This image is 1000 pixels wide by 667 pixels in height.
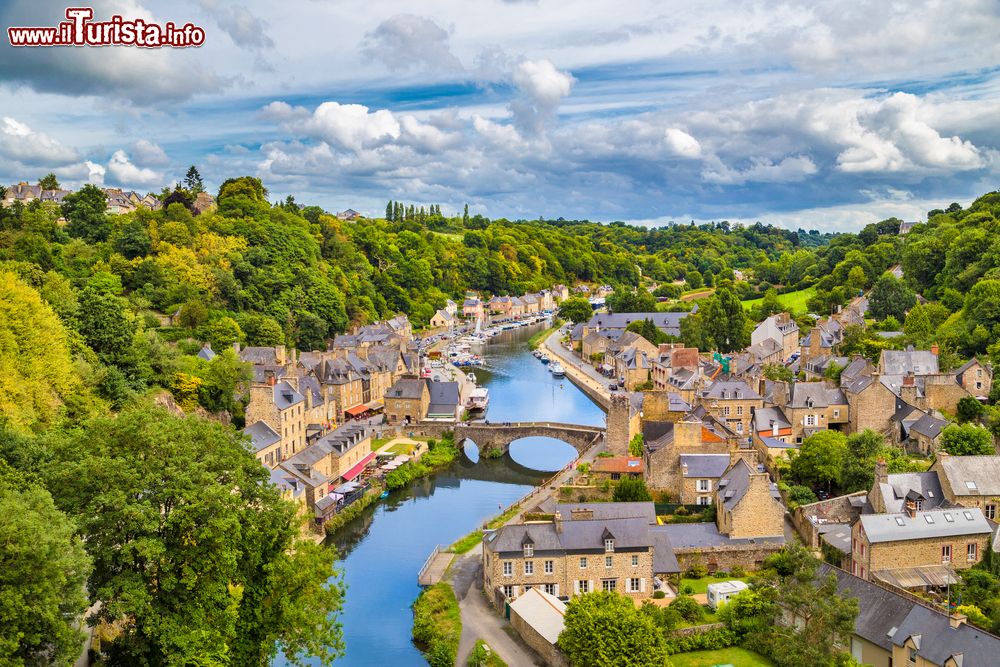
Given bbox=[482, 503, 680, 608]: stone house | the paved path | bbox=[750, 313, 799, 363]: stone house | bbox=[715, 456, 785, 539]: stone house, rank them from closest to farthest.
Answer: the paved path → bbox=[482, 503, 680, 608]: stone house → bbox=[715, 456, 785, 539]: stone house → bbox=[750, 313, 799, 363]: stone house

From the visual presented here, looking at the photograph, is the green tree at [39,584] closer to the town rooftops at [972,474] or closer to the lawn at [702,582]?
the lawn at [702,582]

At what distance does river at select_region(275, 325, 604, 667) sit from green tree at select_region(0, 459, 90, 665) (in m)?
11.4

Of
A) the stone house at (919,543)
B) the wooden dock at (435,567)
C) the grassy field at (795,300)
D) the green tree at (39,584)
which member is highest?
the grassy field at (795,300)

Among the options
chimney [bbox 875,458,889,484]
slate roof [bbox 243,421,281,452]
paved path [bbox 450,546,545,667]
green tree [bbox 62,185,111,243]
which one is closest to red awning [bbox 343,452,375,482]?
slate roof [bbox 243,421,281,452]

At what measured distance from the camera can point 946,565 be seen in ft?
91.9

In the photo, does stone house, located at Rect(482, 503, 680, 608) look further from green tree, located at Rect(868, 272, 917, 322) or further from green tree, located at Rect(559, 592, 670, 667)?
green tree, located at Rect(868, 272, 917, 322)

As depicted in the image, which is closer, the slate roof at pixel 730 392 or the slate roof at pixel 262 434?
the slate roof at pixel 262 434

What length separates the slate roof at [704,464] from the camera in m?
35.6

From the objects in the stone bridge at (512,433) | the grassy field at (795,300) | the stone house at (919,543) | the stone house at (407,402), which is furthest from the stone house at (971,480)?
the grassy field at (795,300)

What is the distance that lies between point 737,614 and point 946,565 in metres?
8.03

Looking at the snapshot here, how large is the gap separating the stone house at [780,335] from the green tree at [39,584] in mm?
58189

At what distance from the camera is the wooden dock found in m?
31.1

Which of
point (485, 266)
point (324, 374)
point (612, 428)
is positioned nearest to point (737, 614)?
point (612, 428)

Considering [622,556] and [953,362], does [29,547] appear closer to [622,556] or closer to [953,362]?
[622,556]
